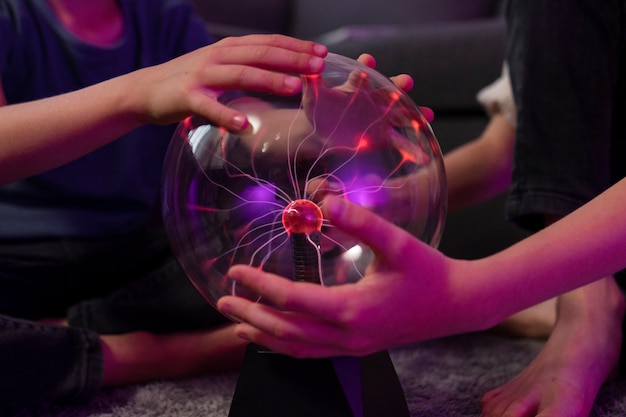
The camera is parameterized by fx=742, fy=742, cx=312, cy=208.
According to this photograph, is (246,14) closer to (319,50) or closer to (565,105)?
(565,105)

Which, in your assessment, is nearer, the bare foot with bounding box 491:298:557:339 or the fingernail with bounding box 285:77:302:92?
the fingernail with bounding box 285:77:302:92

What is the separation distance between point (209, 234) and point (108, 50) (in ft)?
1.42

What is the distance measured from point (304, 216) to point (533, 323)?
52 centimetres

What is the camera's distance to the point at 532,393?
704mm

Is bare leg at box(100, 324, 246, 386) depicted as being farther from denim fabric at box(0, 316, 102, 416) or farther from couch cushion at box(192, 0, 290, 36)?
couch cushion at box(192, 0, 290, 36)

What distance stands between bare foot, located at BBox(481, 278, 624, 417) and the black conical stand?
144mm

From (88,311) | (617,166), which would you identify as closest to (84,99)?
(88,311)

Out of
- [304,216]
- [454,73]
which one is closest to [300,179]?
[304,216]

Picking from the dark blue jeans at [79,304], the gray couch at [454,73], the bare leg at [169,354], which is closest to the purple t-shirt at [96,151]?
the dark blue jeans at [79,304]

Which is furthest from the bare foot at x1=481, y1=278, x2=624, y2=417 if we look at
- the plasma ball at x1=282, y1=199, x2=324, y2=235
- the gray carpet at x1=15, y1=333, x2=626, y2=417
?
the plasma ball at x1=282, y1=199, x2=324, y2=235

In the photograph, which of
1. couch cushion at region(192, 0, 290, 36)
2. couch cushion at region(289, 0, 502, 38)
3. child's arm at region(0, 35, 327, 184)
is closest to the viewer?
child's arm at region(0, 35, 327, 184)

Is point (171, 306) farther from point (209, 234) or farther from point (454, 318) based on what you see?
point (454, 318)

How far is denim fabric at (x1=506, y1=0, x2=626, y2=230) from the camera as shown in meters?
0.81

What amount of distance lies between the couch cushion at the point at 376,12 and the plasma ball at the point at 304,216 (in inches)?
56.8
